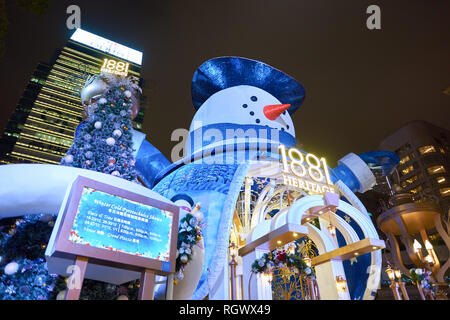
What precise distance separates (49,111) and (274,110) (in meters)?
75.7

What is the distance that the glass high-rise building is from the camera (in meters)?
67.6

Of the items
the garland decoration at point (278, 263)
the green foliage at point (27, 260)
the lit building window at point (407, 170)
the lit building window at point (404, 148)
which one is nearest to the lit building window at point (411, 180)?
the lit building window at point (407, 170)

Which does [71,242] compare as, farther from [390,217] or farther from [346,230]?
[390,217]

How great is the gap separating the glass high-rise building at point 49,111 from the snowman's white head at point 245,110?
A: 6167 cm

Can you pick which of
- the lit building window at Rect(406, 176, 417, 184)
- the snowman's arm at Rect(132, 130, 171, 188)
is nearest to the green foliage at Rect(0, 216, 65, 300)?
the snowman's arm at Rect(132, 130, 171, 188)

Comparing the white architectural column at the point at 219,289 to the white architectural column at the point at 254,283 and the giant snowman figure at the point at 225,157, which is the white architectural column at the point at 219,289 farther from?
the white architectural column at the point at 254,283

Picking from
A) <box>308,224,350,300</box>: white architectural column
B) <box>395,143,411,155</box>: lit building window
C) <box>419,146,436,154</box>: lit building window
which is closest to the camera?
<box>308,224,350,300</box>: white architectural column

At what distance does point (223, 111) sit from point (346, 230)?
8.12 metres

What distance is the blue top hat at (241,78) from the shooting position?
54.3 ft

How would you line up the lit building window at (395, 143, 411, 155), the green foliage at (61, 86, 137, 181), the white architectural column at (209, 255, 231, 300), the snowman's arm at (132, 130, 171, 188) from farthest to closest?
the lit building window at (395, 143, 411, 155), the snowman's arm at (132, 130, 171, 188), the white architectural column at (209, 255, 231, 300), the green foliage at (61, 86, 137, 181)

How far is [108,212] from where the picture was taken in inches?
171

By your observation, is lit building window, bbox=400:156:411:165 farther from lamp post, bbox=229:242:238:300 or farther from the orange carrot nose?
lamp post, bbox=229:242:238:300
